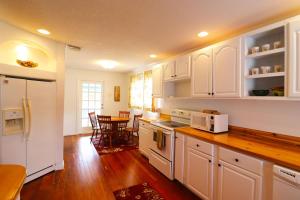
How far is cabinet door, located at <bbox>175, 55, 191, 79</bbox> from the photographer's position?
2734mm

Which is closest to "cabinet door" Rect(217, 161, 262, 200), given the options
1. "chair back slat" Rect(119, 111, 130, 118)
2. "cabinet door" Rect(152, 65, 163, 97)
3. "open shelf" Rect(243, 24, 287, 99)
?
"open shelf" Rect(243, 24, 287, 99)

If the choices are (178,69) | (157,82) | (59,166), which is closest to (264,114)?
(178,69)

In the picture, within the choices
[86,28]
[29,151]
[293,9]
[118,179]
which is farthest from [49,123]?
[293,9]

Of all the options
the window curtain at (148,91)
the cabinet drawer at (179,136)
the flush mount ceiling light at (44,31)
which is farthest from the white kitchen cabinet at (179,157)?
the flush mount ceiling light at (44,31)

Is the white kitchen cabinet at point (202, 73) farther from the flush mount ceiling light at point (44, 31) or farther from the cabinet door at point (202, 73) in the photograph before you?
the flush mount ceiling light at point (44, 31)

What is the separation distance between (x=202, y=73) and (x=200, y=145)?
1.14 metres

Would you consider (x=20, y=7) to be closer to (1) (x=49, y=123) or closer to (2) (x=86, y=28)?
(2) (x=86, y=28)

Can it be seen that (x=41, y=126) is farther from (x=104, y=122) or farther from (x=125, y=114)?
(x=125, y=114)

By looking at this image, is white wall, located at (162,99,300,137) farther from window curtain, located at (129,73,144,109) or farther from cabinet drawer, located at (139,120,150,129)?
window curtain, located at (129,73,144,109)

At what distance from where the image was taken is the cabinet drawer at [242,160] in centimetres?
144

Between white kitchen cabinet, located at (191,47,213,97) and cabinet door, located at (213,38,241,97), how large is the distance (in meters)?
0.09

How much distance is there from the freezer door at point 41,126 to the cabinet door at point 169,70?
2.22 metres

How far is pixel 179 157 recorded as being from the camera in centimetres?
244

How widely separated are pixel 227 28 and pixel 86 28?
2.04 m
